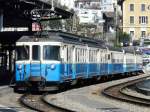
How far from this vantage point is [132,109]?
20.5 m

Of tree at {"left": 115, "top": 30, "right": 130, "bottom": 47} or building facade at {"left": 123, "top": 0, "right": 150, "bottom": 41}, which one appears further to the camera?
building facade at {"left": 123, "top": 0, "right": 150, "bottom": 41}

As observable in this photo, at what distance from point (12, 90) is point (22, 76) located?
7.38 feet

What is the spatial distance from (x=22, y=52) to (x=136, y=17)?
135415 millimetres

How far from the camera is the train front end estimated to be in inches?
1031

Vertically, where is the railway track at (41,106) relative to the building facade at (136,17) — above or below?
below

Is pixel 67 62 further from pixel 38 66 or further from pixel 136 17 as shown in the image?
pixel 136 17

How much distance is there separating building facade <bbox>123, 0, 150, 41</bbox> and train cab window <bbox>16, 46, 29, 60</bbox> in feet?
435

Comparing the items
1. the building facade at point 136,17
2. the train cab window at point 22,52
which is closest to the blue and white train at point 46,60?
the train cab window at point 22,52

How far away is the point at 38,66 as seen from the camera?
86.1ft

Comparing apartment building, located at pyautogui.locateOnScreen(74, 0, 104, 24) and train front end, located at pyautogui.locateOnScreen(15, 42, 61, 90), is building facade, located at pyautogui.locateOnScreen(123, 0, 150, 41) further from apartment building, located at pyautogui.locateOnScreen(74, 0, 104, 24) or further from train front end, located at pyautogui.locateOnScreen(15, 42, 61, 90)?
train front end, located at pyautogui.locateOnScreen(15, 42, 61, 90)

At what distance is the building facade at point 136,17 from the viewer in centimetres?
15862

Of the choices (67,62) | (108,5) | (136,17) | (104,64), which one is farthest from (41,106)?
(108,5)

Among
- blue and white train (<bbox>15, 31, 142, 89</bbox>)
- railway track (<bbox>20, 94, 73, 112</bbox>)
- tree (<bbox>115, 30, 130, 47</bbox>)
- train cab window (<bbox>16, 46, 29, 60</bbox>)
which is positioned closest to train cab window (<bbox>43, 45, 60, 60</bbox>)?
blue and white train (<bbox>15, 31, 142, 89</bbox>)

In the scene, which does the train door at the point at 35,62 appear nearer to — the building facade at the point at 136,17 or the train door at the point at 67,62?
the train door at the point at 67,62
